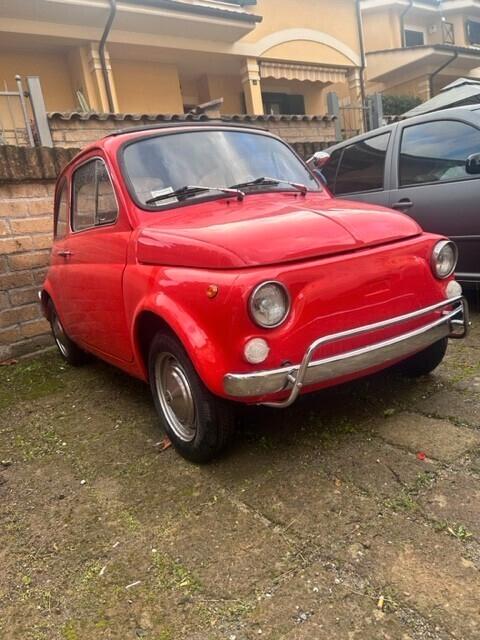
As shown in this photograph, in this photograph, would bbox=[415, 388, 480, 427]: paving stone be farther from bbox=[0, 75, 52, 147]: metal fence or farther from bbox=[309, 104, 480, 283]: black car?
bbox=[0, 75, 52, 147]: metal fence

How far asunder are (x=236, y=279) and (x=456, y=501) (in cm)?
126

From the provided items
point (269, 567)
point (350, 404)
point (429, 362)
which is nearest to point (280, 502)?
point (269, 567)

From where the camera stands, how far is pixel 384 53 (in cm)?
1847

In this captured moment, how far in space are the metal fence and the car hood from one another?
340 centimetres

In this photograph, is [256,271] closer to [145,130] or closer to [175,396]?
[175,396]

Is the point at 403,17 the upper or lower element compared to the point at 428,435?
upper

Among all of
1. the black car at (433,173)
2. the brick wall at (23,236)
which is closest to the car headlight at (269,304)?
the black car at (433,173)

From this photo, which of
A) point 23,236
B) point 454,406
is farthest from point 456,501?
point 23,236

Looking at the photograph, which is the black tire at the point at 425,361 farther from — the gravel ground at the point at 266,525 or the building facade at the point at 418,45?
the building facade at the point at 418,45

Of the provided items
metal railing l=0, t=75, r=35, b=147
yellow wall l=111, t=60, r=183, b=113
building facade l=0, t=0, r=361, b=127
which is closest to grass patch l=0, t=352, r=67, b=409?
metal railing l=0, t=75, r=35, b=147

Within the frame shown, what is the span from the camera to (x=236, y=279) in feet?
7.09

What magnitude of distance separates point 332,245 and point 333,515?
1.18 m

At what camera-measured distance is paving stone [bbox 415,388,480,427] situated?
2727mm

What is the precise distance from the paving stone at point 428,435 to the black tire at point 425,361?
1.52 feet
